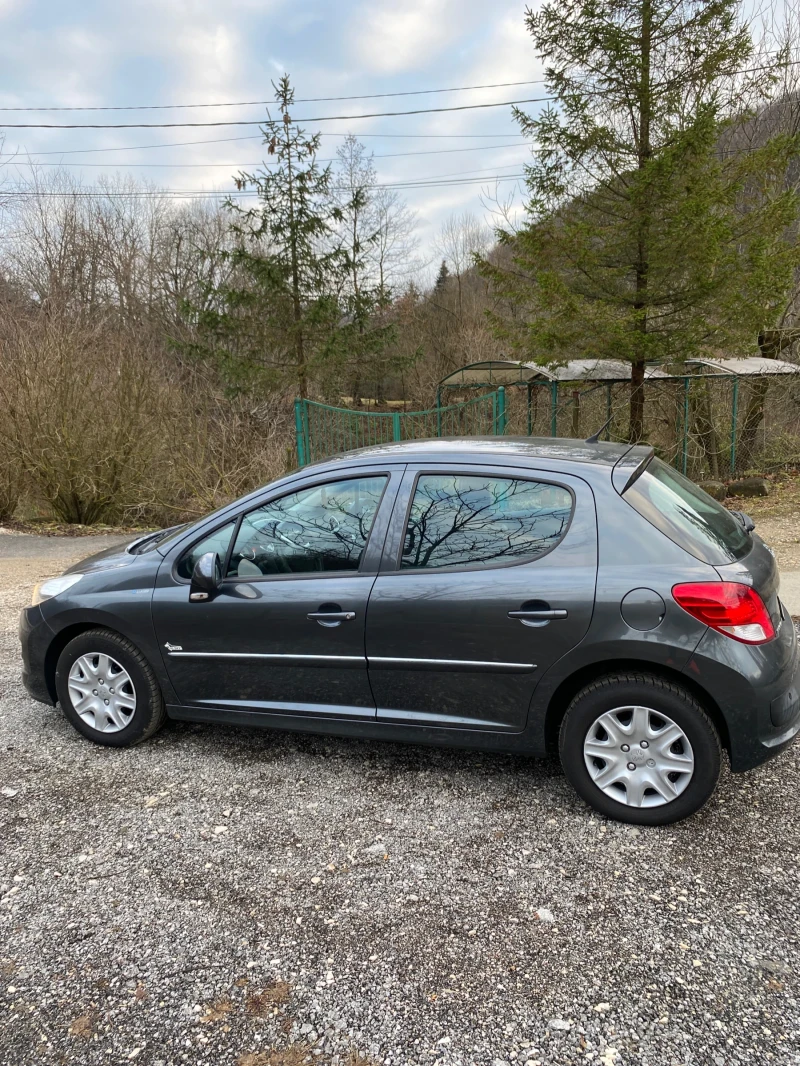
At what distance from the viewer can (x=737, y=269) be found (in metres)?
8.91

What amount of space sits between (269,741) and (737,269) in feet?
27.8

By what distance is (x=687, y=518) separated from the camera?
9.82 feet

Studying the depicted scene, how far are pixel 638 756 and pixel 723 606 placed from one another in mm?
699

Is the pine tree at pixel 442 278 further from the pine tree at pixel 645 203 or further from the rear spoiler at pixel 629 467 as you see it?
the rear spoiler at pixel 629 467

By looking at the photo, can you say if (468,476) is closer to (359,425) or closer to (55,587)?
(55,587)

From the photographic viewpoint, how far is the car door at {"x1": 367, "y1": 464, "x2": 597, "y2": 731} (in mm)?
2893

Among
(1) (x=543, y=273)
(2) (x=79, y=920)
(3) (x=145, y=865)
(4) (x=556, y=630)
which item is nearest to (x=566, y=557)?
(4) (x=556, y=630)

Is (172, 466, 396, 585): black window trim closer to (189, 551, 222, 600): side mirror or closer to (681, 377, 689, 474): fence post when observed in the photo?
(189, 551, 222, 600): side mirror

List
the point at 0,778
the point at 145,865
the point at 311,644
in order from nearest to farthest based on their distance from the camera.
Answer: the point at 145,865 < the point at 311,644 < the point at 0,778

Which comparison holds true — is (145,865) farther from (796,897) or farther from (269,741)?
(796,897)

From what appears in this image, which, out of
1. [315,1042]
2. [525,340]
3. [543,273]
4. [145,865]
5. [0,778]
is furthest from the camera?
[525,340]

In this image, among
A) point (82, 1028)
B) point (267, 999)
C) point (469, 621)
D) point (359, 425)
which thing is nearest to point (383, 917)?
point (267, 999)

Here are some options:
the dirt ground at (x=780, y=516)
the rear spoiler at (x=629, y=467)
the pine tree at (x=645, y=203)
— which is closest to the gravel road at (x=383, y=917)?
the rear spoiler at (x=629, y=467)

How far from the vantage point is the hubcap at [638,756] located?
2.79 m
